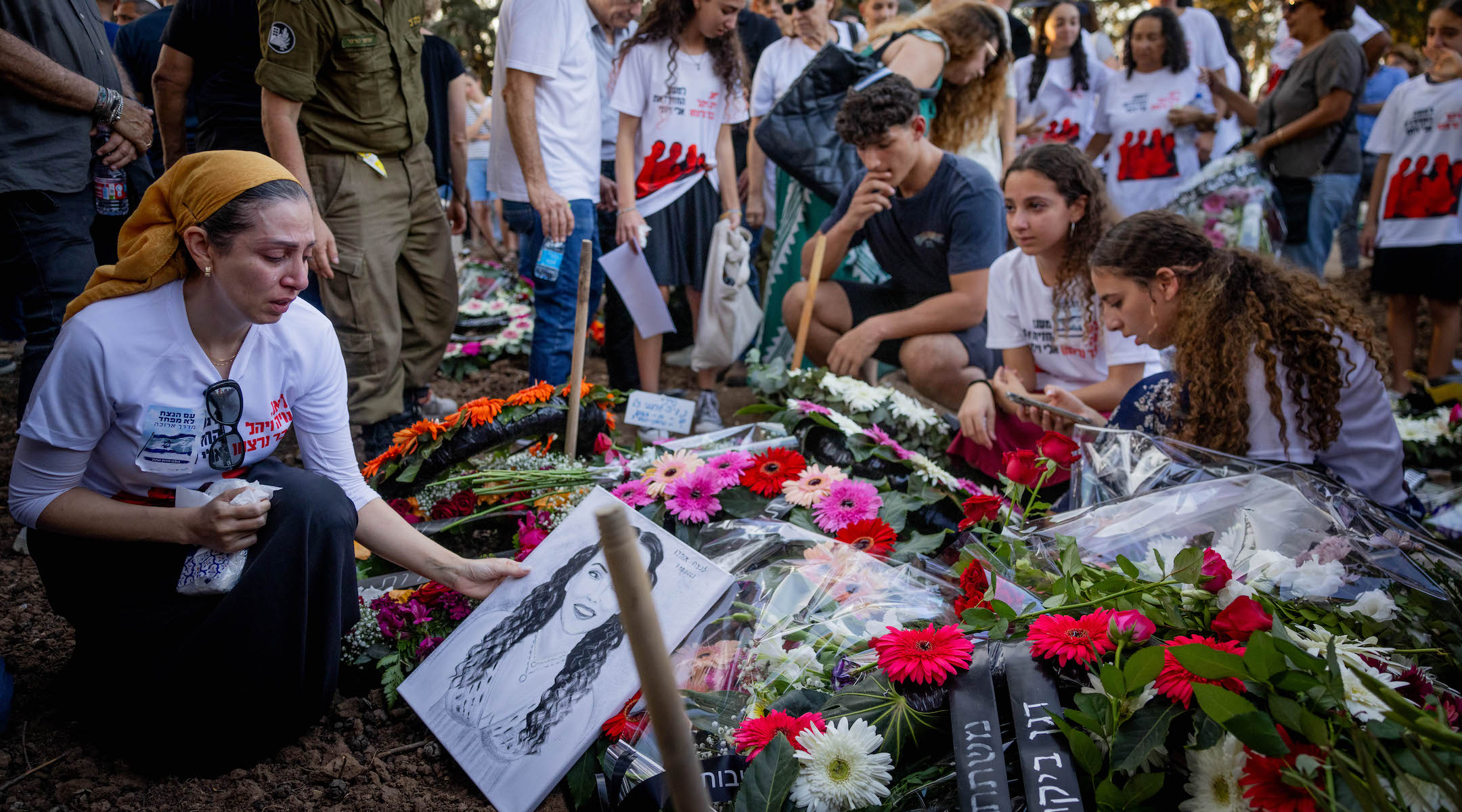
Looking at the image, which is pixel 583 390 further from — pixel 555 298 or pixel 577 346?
pixel 555 298

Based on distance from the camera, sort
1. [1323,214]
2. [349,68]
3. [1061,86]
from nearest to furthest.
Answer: [349,68] < [1323,214] < [1061,86]

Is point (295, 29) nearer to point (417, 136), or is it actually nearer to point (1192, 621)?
point (417, 136)

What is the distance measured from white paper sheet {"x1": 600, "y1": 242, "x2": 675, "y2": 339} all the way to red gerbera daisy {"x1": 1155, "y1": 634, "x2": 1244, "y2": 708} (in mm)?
2849

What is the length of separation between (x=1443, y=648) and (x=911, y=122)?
8.98 feet

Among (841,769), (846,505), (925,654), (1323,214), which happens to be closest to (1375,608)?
(925,654)

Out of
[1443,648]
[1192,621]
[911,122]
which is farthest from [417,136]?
[1443,648]

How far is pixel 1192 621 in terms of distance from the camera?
1571 millimetres

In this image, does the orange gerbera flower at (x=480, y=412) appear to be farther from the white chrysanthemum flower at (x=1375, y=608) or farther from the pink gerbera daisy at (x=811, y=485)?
the white chrysanthemum flower at (x=1375, y=608)

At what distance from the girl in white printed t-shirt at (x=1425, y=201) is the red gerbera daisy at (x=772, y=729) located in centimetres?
436

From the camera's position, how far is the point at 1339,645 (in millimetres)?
1458

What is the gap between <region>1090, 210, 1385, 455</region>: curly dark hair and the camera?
2418mm

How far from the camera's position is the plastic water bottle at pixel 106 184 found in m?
2.90

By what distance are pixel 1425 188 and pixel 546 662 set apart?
16.7 ft

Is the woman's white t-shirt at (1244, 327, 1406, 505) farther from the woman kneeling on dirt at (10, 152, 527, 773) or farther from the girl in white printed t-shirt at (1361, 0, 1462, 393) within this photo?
the girl in white printed t-shirt at (1361, 0, 1462, 393)
